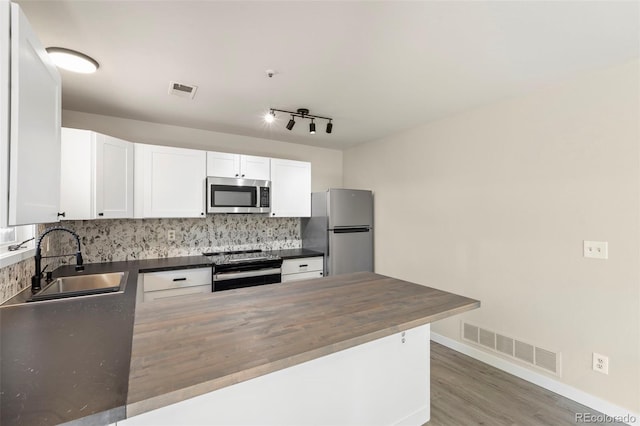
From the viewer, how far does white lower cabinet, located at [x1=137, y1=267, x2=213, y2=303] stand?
8.94 feet

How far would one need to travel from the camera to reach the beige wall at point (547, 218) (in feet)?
6.57

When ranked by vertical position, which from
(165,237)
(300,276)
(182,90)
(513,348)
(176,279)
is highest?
(182,90)

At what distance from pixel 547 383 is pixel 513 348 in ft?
1.03

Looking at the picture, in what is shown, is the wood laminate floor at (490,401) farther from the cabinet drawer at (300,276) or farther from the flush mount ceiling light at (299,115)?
the flush mount ceiling light at (299,115)

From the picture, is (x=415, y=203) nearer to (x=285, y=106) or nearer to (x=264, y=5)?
(x=285, y=106)

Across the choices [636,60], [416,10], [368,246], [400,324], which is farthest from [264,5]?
[368,246]

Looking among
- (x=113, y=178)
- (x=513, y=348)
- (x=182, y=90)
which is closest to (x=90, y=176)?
(x=113, y=178)

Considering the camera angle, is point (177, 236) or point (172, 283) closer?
point (172, 283)

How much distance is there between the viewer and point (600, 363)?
2.09 m

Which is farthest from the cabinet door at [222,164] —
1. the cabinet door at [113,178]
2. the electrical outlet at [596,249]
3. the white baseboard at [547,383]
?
the electrical outlet at [596,249]

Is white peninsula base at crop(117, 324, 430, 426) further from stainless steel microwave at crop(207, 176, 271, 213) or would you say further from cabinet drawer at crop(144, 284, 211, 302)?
stainless steel microwave at crop(207, 176, 271, 213)

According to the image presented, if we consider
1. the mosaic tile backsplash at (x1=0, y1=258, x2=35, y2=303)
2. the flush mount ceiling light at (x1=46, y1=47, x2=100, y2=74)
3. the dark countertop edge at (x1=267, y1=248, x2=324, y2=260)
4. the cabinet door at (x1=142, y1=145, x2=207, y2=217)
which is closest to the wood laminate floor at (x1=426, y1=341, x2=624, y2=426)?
the dark countertop edge at (x1=267, y1=248, x2=324, y2=260)

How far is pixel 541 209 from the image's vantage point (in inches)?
95.3

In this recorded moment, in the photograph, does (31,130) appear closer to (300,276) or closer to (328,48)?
(328,48)
